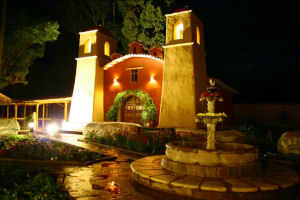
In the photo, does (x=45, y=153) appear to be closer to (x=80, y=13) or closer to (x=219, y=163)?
(x=219, y=163)

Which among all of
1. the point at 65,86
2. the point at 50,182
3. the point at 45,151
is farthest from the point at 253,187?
the point at 65,86

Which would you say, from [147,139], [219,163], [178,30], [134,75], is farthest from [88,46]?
[219,163]

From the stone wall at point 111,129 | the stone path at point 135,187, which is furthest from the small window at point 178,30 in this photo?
the stone path at point 135,187

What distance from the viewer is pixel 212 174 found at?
594cm

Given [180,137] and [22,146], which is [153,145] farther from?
[22,146]

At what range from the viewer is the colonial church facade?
49.0 feet

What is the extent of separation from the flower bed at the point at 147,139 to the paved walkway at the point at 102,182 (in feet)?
7.06

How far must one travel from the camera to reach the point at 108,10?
2956 cm

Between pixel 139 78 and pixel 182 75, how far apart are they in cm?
431

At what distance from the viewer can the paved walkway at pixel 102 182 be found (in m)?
5.31

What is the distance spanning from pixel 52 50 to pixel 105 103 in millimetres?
16463

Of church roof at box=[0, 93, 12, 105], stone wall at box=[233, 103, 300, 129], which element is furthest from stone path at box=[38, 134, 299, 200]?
church roof at box=[0, 93, 12, 105]

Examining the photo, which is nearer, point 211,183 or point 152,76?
point 211,183

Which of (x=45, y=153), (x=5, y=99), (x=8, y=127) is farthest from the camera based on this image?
(x=5, y=99)
